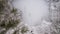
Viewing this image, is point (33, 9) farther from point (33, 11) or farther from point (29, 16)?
point (29, 16)

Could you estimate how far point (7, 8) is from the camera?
1.82m

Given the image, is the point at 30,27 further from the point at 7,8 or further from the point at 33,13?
the point at 7,8

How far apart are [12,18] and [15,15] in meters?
0.08

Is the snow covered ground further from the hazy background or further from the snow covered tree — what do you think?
the snow covered tree

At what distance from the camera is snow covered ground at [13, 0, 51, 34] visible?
6.37 feet

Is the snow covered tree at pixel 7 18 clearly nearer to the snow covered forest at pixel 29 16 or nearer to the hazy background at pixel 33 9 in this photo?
the snow covered forest at pixel 29 16

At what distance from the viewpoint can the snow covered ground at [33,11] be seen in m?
1.94

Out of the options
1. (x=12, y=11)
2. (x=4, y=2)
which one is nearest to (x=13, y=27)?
(x=12, y=11)

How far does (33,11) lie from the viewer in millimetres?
2002

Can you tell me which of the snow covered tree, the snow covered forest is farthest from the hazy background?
the snow covered tree

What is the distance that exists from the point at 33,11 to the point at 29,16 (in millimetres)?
115

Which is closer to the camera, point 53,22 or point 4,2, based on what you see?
point 4,2

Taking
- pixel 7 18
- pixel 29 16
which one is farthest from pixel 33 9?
pixel 7 18

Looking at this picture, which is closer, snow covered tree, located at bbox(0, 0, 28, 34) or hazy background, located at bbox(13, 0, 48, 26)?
snow covered tree, located at bbox(0, 0, 28, 34)
